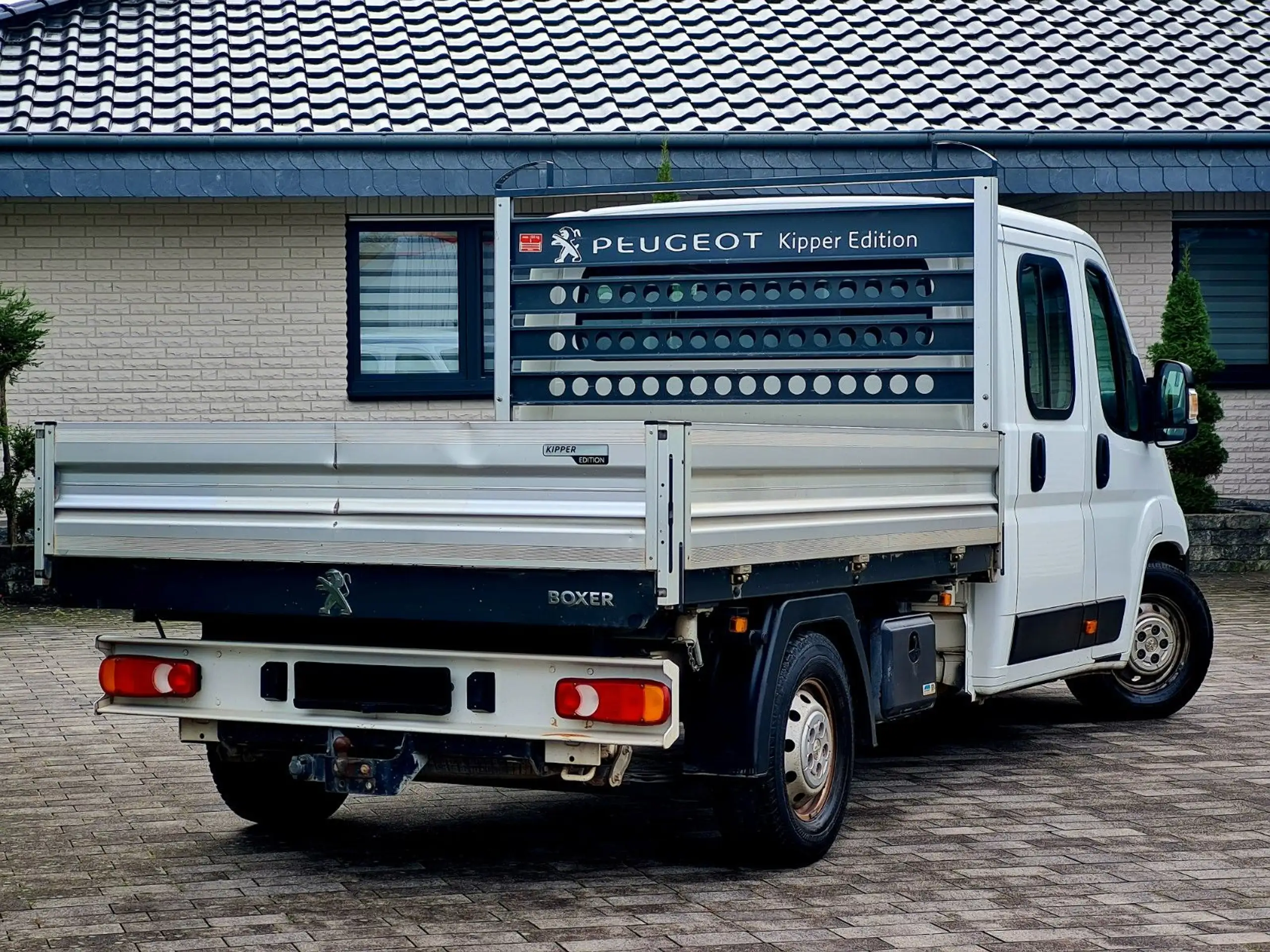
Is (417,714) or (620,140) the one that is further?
(620,140)

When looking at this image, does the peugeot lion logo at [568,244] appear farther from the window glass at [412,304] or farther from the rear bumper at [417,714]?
the window glass at [412,304]

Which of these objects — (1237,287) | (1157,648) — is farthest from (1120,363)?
(1237,287)

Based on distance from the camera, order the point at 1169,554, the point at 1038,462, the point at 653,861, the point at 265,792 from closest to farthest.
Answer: the point at 653,861
the point at 265,792
the point at 1038,462
the point at 1169,554

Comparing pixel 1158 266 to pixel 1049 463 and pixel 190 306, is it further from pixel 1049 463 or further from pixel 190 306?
pixel 1049 463

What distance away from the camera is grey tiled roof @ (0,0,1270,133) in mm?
15984

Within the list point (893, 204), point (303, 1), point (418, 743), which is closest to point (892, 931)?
point (418, 743)

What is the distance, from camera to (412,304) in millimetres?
16484

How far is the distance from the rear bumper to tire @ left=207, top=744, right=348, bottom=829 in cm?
57

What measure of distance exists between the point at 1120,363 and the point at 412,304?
8530 millimetres

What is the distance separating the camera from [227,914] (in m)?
5.91

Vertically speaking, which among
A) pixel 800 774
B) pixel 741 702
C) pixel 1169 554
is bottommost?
pixel 800 774

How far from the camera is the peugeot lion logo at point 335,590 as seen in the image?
19.5ft

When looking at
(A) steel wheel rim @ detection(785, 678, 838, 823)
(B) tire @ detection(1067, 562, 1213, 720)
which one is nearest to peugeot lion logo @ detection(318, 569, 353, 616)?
(A) steel wheel rim @ detection(785, 678, 838, 823)

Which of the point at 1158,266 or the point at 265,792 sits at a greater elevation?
Result: the point at 1158,266
